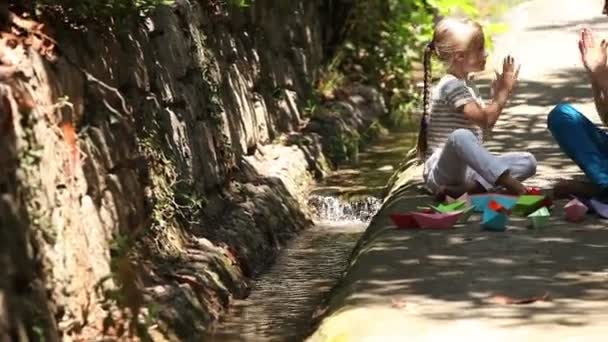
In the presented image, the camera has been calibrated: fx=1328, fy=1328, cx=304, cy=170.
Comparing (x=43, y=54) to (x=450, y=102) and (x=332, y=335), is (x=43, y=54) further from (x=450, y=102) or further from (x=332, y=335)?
(x=450, y=102)

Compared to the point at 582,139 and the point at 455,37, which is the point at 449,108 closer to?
the point at 455,37

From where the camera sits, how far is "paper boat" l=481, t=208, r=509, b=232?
7.21m

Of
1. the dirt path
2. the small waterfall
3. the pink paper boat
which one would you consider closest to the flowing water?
the small waterfall

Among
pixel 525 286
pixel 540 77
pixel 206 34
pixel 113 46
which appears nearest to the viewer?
pixel 525 286

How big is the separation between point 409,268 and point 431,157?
2.02 metres

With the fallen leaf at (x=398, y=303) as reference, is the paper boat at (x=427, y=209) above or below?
above

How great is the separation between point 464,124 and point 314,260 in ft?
6.12

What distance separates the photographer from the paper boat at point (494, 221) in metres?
7.21

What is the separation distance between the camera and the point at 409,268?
6.45m

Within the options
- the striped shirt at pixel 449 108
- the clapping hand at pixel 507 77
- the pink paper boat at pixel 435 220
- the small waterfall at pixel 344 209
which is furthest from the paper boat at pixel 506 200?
the small waterfall at pixel 344 209

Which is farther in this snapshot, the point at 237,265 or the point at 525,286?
the point at 237,265

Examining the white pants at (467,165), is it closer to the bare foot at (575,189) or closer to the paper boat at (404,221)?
the bare foot at (575,189)

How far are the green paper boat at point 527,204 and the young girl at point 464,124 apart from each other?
294 mm

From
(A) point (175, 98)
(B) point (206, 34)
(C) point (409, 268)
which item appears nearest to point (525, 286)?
(C) point (409, 268)
